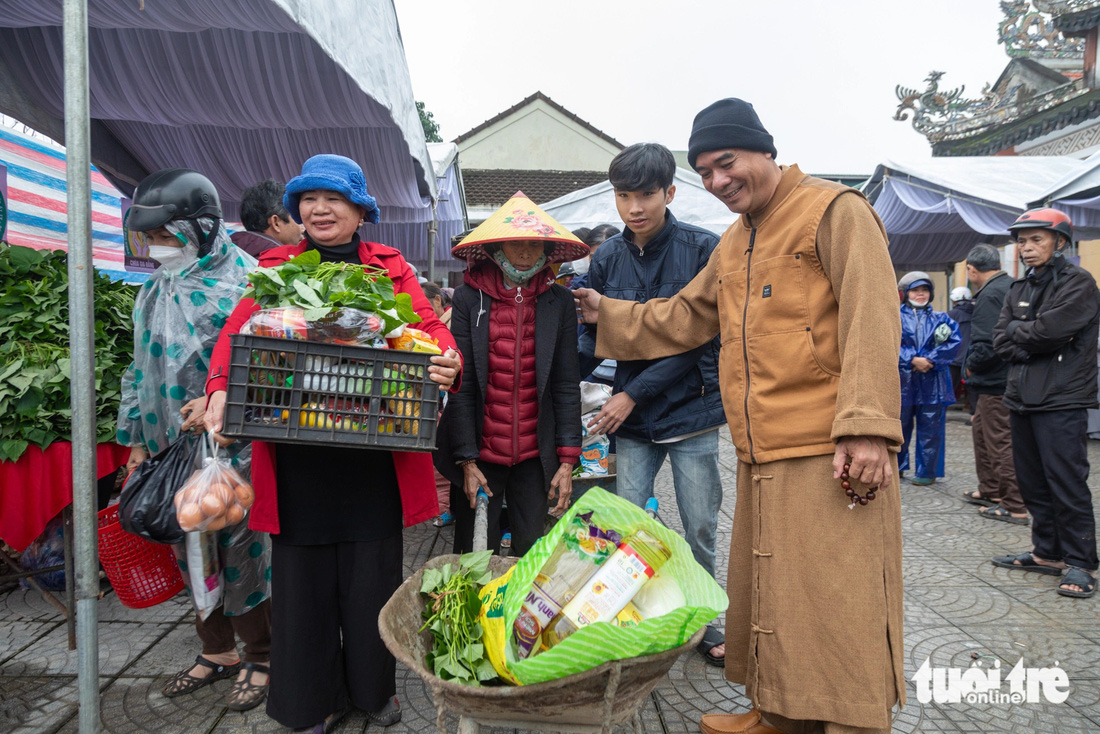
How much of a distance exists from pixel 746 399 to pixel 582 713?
117cm

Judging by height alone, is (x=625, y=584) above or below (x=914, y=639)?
above

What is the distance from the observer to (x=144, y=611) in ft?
11.8

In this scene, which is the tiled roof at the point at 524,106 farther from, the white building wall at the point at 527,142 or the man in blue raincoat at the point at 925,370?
the man in blue raincoat at the point at 925,370

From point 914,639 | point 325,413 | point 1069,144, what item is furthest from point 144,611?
point 1069,144

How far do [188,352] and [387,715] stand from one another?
1.66m

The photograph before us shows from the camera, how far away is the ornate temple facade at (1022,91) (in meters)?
15.2

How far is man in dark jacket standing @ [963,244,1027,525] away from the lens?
5609 millimetres

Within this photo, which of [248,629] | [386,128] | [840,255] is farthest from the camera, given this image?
[386,128]

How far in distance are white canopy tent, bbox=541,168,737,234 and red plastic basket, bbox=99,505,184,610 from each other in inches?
206

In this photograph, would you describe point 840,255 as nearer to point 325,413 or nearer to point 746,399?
point 746,399

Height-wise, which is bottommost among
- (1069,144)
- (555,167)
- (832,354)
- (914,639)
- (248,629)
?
(914,639)

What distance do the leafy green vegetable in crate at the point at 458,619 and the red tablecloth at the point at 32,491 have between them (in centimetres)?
216

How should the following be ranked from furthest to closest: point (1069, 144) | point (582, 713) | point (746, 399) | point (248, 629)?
point (1069, 144)
point (248, 629)
point (746, 399)
point (582, 713)

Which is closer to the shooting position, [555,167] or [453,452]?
[453,452]
